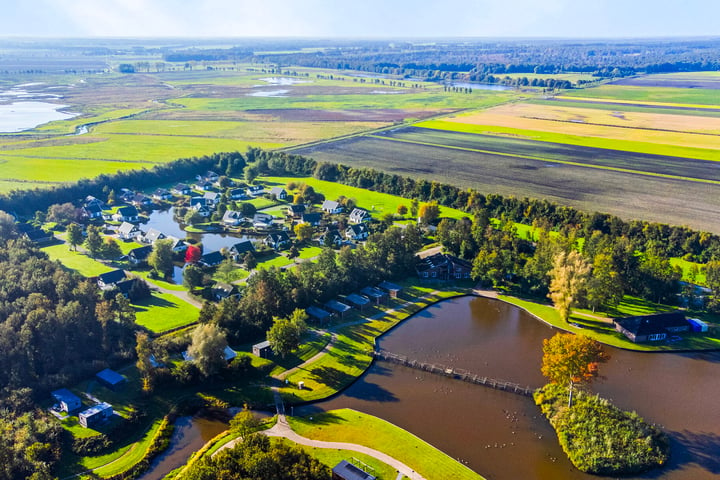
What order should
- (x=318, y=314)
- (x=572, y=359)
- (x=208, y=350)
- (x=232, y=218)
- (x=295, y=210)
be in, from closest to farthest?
(x=572, y=359)
(x=208, y=350)
(x=318, y=314)
(x=232, y=218)
(x=295, y=210)

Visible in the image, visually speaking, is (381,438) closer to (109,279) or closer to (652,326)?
(652,326)

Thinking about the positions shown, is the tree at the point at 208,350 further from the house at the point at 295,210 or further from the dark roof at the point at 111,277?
the house at the point at 295,210

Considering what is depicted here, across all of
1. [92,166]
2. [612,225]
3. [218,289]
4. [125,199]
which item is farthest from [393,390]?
[92,166]

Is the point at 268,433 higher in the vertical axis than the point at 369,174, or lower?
lower

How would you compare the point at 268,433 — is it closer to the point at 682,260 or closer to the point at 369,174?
the point at 682,260

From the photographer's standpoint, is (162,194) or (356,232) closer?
(356,232)

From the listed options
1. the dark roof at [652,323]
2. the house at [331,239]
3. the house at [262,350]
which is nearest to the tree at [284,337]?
the house at [262,350]

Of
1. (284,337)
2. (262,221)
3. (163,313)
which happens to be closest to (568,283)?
(284,337)

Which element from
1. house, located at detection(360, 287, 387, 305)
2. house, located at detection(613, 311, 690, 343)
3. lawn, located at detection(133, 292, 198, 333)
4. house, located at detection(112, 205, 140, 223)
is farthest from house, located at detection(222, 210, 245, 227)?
house, located at detection(613, 311, 690, 343)
